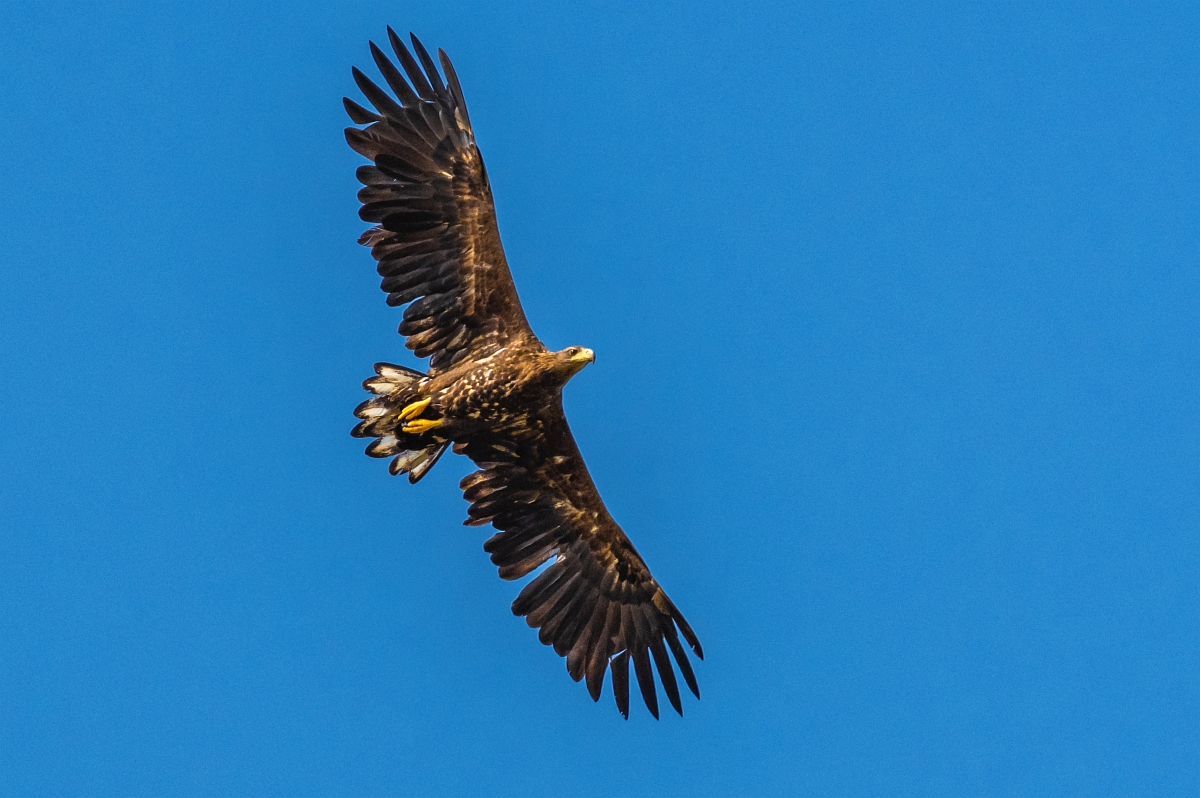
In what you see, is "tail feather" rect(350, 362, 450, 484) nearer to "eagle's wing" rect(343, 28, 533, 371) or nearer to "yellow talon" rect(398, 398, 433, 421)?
"yellow talon" rect(398, 398, 433, 421)

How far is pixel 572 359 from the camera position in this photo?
22031 mm

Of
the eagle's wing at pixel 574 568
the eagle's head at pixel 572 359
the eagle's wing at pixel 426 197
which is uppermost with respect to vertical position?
the eagle's wing at pixel 426 197

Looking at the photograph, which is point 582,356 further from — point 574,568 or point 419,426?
point 574,568

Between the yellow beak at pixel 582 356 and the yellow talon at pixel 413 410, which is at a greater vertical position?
the yellow beak at pixel 582 356

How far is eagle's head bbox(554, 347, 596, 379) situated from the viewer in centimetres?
2203

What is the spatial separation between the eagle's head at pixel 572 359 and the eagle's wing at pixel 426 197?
39.7 inches

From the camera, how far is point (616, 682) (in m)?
23.5

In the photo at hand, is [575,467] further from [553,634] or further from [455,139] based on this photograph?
[455,139]

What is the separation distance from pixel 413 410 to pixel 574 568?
3.17 meters

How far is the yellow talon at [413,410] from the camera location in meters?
22.2

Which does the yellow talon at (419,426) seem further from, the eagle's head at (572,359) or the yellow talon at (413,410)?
the eagle's head at (572,359)

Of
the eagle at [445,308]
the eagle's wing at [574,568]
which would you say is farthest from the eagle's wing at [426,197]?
the eagle's wing at [574,568]

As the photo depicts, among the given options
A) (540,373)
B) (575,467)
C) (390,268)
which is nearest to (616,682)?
(575,467)

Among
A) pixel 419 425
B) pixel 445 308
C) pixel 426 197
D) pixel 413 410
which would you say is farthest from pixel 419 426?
pixel 426 197
